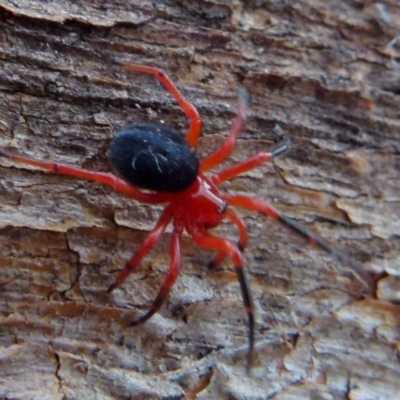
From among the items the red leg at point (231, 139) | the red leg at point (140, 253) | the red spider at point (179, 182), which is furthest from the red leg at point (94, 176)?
the red leg at point (231, 139)

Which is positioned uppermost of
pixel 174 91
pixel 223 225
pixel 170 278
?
pixel 174 91

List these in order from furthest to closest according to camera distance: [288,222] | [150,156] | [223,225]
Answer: [223,225], [288,222], [150,156]

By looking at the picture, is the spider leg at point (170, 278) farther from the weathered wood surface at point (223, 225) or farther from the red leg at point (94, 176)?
the red leg at point (94, 176)

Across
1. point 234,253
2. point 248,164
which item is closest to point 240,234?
point 234,253

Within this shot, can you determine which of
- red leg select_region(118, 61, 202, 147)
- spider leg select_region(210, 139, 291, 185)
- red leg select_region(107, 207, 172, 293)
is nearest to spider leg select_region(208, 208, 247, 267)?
spider leg select_region(210, 139, 291, 185)

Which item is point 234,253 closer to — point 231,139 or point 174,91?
point 231,139

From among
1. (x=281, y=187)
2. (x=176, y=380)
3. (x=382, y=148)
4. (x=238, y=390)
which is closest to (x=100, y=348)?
(x=176, y=380)
